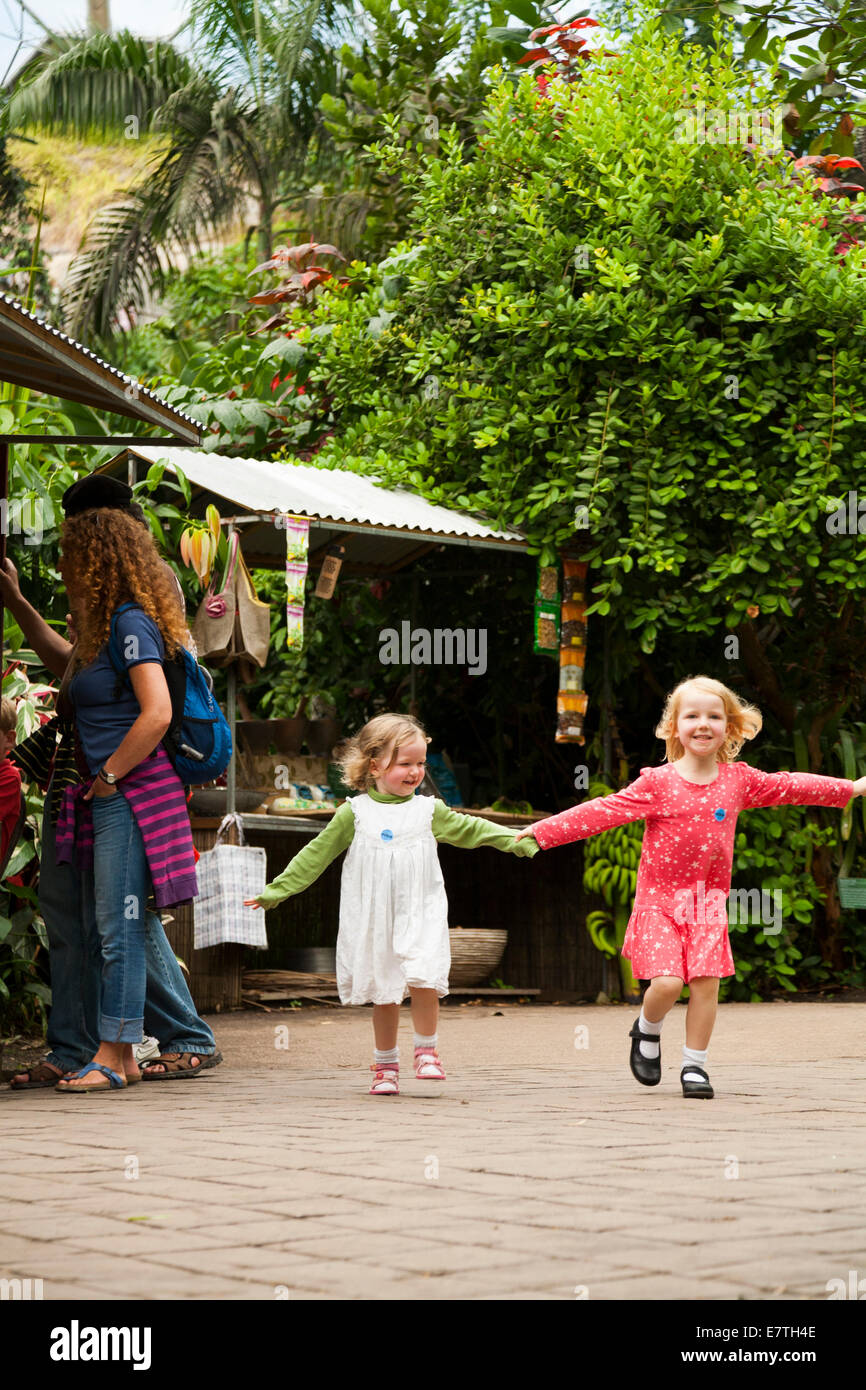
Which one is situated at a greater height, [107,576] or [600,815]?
[107,576]

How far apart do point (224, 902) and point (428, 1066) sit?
3.11 meters

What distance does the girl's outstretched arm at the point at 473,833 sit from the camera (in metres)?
5.89

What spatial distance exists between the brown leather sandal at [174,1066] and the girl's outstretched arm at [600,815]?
1462mm

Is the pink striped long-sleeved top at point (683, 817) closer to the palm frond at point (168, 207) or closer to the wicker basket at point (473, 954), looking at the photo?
the wicker basket at point (473, 954)

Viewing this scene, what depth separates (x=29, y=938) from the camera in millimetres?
7414

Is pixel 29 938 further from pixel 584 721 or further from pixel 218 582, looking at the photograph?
pixel 584 721

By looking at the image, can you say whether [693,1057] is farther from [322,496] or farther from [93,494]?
[322,496]

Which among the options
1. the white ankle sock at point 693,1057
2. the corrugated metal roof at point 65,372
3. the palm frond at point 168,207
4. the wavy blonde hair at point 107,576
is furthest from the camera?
the palm frond at point 168,207

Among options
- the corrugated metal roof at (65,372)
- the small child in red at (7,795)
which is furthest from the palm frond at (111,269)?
the small child in red at (7,795)

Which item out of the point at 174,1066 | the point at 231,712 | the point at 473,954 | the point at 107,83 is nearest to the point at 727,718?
the point at 174,1066

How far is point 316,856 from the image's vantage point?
6027 millimetres

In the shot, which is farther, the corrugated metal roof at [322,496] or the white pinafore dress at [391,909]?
the corrugated metal roof at [322,496]

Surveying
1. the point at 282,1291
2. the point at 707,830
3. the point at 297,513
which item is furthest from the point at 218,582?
the point at 282,1291
